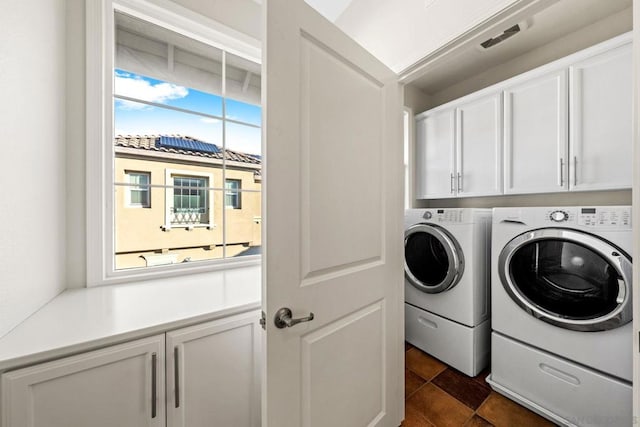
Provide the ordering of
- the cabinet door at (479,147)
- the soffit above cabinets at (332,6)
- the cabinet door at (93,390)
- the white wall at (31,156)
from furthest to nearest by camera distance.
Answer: the cabinet door at (479,147), the soffit above cabinets at (332,6), the white wall at (31,156), the cabinet door at (93,390)

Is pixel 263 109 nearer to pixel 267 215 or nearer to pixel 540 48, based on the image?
pixel 267 215

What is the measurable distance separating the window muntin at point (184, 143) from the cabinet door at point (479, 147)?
1.81 meters

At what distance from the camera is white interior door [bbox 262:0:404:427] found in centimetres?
76

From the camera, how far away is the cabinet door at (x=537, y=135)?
1665mm

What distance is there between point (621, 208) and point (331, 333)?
146cm

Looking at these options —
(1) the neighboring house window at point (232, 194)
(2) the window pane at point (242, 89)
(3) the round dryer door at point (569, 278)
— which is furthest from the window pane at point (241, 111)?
(3) the round dryer door at point (569, 278)

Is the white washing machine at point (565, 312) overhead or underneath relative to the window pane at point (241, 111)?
underneath

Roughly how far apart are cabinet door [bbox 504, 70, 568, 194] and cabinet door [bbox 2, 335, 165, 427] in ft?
8.07

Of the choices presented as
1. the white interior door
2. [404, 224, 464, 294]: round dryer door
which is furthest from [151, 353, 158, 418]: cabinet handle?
[404, 224, 464, 294]: round dryer door

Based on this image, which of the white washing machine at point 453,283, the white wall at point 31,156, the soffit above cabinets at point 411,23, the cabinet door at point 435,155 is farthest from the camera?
the cabinet door at point 435,155

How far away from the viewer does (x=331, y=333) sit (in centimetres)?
95

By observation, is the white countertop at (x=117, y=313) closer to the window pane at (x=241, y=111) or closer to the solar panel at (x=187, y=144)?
the solar panel at (x=187, y=144)

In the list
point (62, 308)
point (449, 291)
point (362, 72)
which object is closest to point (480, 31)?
point (362, 72)

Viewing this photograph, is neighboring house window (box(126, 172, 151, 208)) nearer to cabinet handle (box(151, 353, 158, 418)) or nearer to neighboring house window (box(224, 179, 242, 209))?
neighboring house window (box(224, 179, 242, 209))
